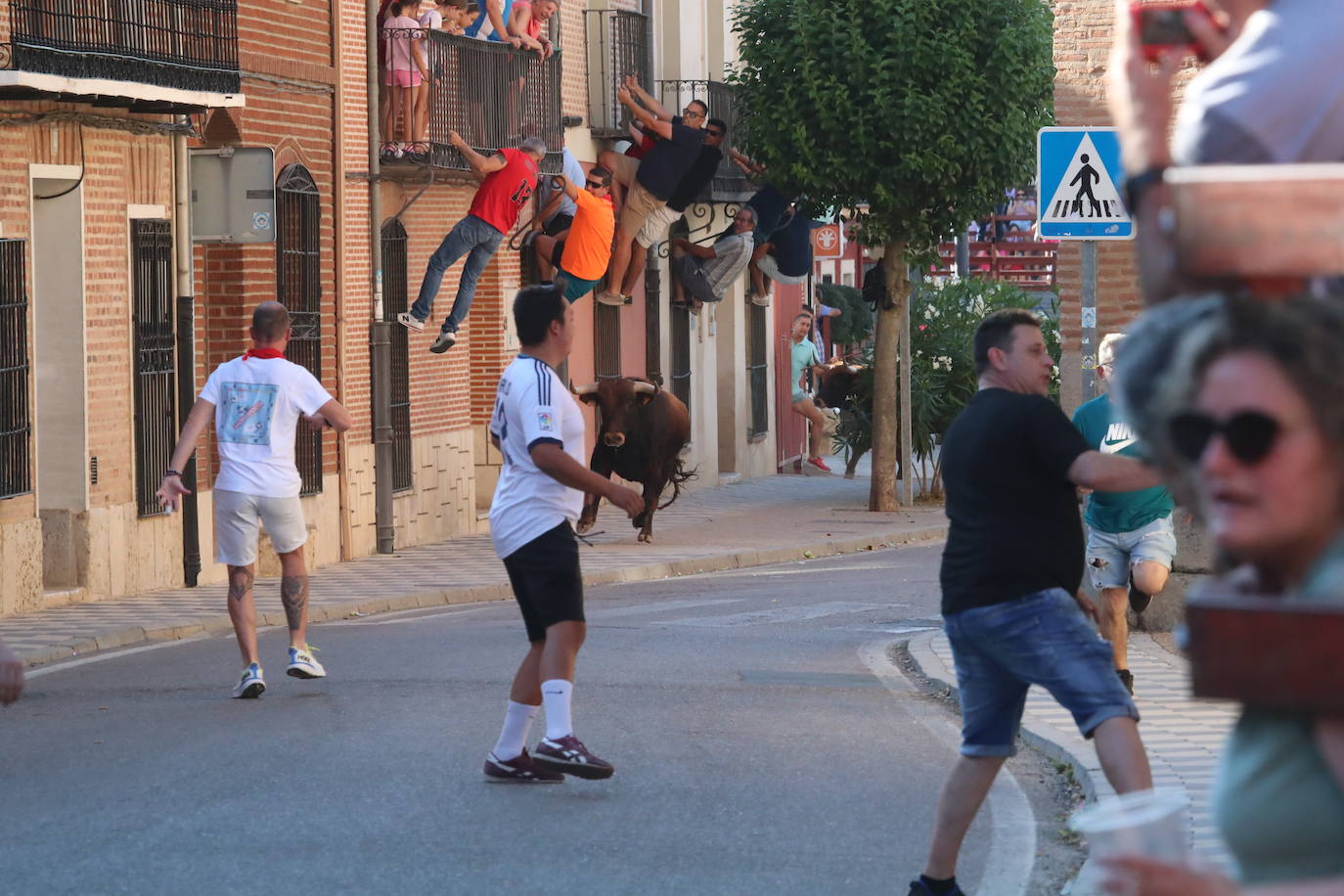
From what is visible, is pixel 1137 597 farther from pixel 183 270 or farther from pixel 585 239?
pixel 585 239

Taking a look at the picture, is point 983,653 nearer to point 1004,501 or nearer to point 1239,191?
point 1004,501

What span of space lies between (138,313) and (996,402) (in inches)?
532

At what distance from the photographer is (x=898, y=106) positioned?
27.9 meters

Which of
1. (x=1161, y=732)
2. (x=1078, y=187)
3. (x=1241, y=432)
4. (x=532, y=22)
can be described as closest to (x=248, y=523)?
(x=1161, y=732)

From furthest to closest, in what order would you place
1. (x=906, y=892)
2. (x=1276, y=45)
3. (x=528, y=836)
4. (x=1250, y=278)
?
(x=528, y=836) < (x=906, y=892) < (x=1276, y=45) < (x=1250, y=278)

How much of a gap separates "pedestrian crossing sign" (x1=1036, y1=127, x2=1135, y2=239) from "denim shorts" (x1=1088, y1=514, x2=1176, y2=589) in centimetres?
361

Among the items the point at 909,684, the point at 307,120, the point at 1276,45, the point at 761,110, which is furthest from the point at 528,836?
the point at 761,110

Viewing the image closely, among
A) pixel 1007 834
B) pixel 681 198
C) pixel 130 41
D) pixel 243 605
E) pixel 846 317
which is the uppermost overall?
pixel 130 41

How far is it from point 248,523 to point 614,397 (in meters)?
12.5

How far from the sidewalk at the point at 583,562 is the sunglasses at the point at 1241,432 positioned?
1293cm

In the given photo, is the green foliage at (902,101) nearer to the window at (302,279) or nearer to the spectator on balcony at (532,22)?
the spectator on balcony at (532,22)

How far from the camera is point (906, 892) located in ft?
25.8

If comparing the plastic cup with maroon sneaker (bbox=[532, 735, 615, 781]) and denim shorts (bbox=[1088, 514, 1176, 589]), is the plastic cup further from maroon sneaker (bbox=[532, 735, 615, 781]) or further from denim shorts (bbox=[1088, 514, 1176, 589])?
denim shorts (bbox=[1088, 514, 1176, 589])

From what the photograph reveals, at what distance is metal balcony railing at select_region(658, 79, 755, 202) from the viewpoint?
3366 cm
